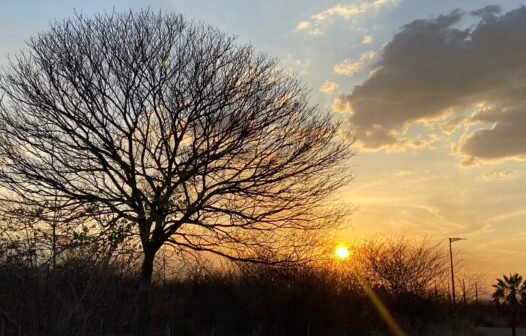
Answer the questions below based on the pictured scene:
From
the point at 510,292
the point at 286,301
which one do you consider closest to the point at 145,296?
the point at 286,301

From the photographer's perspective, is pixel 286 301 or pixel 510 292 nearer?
pixel 286 301

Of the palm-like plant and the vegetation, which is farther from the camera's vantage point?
the palm-like plant

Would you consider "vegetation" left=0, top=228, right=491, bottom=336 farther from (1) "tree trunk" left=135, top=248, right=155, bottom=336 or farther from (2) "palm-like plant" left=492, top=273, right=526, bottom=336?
(2) "palm-like plant" left=492, top=273, right=526, bottom=336

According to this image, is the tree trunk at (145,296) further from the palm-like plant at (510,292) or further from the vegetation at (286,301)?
the palm-like plant at (510,292)

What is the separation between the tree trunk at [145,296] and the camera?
52.0ft

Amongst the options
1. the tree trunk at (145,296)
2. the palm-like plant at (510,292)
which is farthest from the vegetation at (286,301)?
the palm-like plant at (510,292)

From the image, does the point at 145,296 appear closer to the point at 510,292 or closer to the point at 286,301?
the point at 286,301

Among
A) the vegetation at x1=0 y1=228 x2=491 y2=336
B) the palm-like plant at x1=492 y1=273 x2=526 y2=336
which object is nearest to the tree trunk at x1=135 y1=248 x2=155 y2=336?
the vegetation at x1=0 y1=228 x2=491 y2=336

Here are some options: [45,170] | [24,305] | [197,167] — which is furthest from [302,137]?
[24,305]

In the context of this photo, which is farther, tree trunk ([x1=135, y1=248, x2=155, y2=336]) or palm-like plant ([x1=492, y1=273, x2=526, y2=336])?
palm-like plant ([x1=492, y1=273, x2=526, y2=336])

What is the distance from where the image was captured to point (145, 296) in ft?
56.1

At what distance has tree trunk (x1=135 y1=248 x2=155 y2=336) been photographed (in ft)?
52.0

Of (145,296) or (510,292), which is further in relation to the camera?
(510,292)

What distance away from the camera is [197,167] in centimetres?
1775
